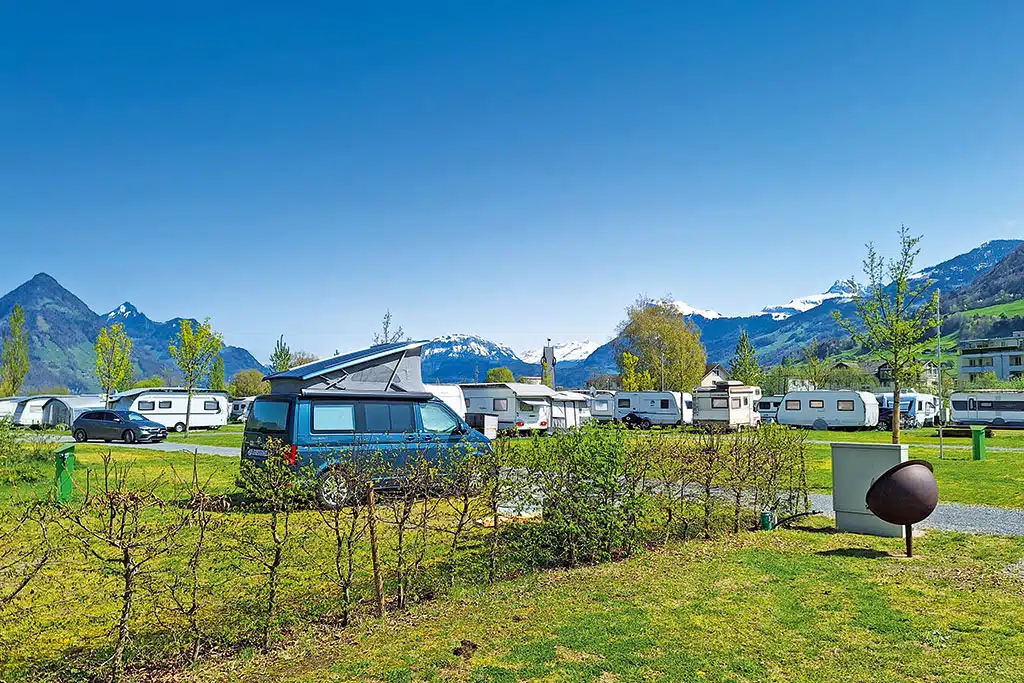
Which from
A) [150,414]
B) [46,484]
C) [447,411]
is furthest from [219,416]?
[447,411]

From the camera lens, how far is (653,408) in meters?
40.9

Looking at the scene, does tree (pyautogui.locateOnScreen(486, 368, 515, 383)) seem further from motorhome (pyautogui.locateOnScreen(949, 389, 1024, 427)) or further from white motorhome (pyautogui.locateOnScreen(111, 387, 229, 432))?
motorhome (pyautogui.locateOnScreen(949, 389, 1024, 427))

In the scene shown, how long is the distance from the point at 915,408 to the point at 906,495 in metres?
35.3

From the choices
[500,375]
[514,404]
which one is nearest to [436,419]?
[514,404]

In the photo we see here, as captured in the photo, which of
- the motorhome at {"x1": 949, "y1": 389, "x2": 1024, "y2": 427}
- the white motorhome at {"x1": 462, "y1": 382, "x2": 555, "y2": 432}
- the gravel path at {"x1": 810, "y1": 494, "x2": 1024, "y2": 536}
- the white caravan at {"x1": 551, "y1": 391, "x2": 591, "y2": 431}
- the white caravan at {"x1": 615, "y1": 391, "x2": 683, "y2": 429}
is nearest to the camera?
the gravel path at {"x1": 810, "y1": 494, "x2": 1024, "y2": 536}

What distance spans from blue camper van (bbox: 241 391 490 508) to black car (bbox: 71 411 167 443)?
1907 cm

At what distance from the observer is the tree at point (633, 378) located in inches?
2186

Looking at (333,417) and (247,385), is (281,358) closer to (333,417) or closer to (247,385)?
(247,385)

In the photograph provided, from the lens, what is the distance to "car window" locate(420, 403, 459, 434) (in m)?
11.2

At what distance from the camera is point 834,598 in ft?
19.0

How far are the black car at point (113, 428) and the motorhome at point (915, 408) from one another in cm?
3472

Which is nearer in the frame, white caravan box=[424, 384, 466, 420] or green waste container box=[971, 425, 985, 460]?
green waste container box=[971, 425, 985, 460]

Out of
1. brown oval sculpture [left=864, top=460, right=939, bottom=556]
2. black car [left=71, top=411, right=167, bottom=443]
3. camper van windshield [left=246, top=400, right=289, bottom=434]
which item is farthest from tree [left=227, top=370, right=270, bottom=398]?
brown oval sculpture [left=864, top=460, right=939, bottom=556]

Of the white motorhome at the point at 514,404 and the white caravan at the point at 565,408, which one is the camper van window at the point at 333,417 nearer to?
the white motorhome at the point at 514,404
